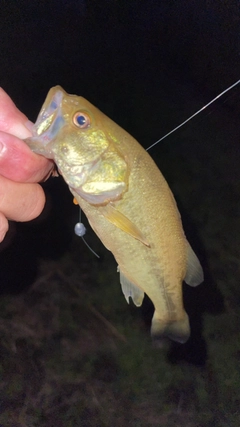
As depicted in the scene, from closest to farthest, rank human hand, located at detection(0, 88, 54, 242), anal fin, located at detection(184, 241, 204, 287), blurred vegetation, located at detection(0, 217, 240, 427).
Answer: human hand, located at detection(0, 88, 54, 242)
anal fin, located at detection(184, 241, 204, 287)
blurred vegetation, located at detection(0, 217, 240, 427)

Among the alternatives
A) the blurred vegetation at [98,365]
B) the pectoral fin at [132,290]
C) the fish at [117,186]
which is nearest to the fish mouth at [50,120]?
the fish at [117,186]

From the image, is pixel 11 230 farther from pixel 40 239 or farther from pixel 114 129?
pixel 114 129

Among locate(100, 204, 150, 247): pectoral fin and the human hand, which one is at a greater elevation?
locate(100, 204, 150, 247): pectoral fin

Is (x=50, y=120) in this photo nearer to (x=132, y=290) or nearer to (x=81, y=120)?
(x=81, y=120)

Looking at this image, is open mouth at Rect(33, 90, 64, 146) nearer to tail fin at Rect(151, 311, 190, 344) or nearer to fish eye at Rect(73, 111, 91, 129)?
fish eye at Rect(73, 111, 91, 129)

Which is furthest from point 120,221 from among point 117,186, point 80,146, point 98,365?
point 98,365

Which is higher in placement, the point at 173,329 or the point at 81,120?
A: the point at 81,120

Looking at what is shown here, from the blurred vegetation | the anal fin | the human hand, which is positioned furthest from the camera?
the blurred vegetation

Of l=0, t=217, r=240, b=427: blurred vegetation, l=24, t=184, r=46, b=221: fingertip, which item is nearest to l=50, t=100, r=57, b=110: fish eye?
l=24, t=184, r=46, b=221: fingertip
